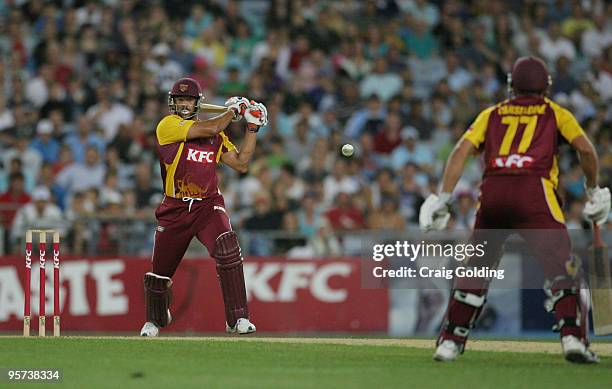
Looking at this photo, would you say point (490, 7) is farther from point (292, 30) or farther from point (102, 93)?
point (102, 93)

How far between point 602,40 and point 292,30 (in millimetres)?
5277

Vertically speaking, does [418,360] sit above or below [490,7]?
below

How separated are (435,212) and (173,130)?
9.66 feet

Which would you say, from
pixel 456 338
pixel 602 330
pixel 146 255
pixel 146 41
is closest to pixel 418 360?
pixel 456 338

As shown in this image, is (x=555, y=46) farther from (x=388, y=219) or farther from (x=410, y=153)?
(x=388, y=219)

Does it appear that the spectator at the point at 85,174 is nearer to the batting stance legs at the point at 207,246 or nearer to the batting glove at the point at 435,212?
the batting stance legs at the point at 207,246

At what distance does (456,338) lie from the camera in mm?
9766

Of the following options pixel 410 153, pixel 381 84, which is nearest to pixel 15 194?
pixel 410 153

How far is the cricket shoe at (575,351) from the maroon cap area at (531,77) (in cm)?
183

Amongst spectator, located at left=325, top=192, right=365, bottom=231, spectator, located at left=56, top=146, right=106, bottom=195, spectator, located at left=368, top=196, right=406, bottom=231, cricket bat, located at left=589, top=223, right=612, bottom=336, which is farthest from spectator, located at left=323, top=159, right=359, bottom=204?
cricket bat, located at left=589, top=223, right=612, bottom=336

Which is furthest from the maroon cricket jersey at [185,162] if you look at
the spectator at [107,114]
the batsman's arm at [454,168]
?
the spectator at [107,114]

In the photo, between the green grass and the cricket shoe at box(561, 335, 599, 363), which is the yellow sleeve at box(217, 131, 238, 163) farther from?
the cricket shoe at box(561, 335, 599, 363)

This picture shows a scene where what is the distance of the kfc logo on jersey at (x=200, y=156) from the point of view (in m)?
11.6

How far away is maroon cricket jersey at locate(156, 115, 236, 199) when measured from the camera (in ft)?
38.0
